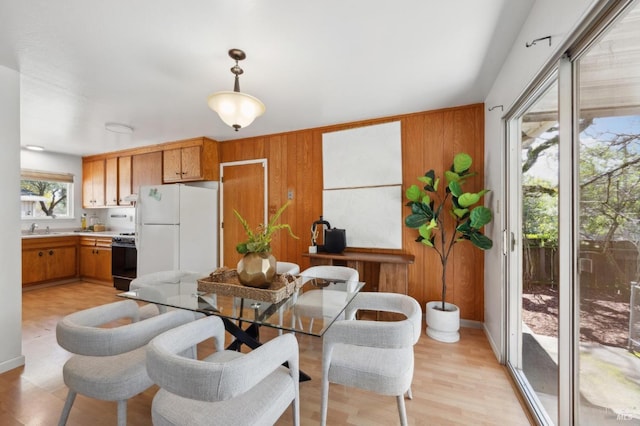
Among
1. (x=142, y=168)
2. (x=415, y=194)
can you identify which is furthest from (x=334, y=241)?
(x=142, y=168)

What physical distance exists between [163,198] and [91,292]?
6.67ft

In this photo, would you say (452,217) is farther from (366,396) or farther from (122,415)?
(122,415)

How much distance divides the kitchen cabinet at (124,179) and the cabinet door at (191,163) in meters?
1.29

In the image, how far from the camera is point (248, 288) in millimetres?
1599

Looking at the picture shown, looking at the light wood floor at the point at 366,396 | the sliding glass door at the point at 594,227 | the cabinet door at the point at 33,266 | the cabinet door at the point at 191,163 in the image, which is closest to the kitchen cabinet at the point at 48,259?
the cabinet door at the point at 33,266

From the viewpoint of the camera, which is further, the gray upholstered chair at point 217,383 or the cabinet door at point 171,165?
the cabinet door at point 171,165

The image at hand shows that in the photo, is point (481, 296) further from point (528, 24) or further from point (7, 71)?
point (7, 71)

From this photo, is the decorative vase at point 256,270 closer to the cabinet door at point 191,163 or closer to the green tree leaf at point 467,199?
the green tree leaf at point 467,199

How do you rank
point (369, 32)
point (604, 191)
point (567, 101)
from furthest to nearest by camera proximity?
point (369, 32) < point (567, 101) < point (604, 191)

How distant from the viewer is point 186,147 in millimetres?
4004

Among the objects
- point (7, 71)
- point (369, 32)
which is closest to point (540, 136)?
point (369, 32)

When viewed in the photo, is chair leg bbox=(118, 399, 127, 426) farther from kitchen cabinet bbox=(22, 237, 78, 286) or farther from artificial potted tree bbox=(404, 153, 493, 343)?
kitchen cabinet bbox=(22, 237, 78, 286)

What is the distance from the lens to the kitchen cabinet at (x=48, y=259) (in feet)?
13.4

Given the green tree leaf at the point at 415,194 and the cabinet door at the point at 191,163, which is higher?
the cabinet door at the point at 191,163
